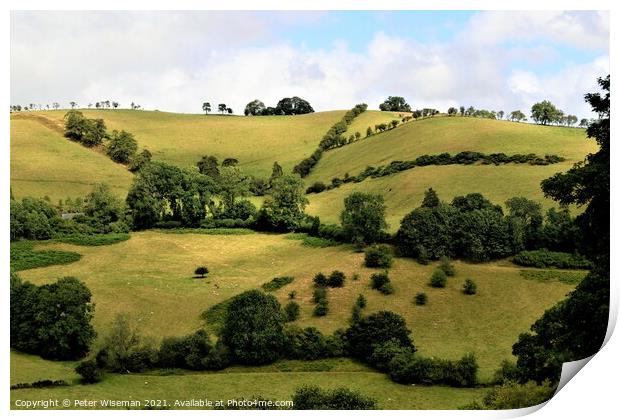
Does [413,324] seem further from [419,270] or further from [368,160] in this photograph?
[368,160]

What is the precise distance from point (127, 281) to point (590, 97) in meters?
39.1

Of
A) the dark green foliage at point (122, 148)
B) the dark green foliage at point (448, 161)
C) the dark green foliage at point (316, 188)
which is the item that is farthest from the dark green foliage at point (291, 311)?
the dark green foliage at point (122, 148)

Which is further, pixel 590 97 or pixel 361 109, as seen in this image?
pixel 361 109

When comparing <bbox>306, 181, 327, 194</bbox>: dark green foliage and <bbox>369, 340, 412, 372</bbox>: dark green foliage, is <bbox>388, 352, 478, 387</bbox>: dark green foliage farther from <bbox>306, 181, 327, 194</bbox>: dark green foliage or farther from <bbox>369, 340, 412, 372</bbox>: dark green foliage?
<bbox>306, 181, 327, 194</bbox>: dark green foliage

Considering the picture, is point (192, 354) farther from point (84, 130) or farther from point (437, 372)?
point (84, 130)

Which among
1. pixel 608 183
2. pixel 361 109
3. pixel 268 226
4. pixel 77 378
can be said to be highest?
pixel 361 109

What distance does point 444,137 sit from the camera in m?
105

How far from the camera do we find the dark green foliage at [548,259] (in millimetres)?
54938

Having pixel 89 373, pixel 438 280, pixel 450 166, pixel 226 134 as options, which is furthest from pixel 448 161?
pixel 89 373

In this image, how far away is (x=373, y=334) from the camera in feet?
139

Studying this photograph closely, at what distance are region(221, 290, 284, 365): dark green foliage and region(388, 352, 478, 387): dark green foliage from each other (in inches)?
295

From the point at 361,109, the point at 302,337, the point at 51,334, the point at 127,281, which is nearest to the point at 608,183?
the point at 302,337

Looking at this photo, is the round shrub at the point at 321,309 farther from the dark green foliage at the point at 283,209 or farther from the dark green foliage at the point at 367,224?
the dark green foliage at the point at 283,209

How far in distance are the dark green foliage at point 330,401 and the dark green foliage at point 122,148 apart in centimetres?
8145
